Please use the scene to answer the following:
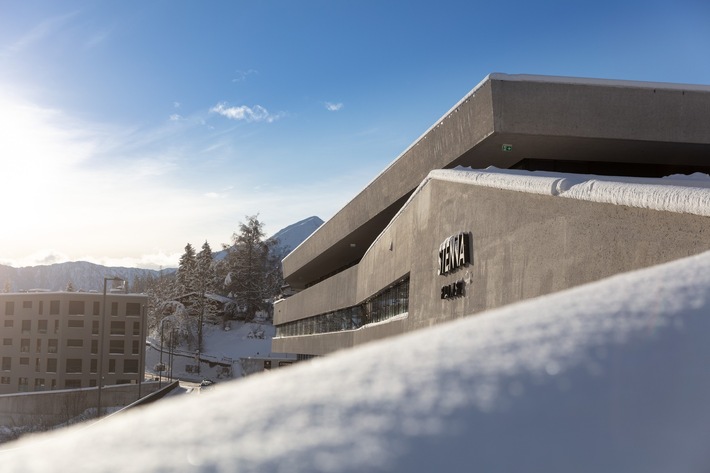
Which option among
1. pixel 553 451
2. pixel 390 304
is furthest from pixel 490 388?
pixel 390 304

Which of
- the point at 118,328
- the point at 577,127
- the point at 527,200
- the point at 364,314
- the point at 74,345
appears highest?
the point at 577,127

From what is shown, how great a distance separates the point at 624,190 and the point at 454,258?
294 inches

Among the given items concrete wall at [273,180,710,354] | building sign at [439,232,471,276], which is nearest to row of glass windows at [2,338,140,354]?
concrete wall at [273,180,710,354]

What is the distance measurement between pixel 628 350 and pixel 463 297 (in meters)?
12.2

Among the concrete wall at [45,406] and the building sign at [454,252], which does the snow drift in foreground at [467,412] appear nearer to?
the building sign at [454,252]

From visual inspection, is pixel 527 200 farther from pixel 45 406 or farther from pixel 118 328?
pixel 118 328

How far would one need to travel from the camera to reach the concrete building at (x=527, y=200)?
7902 mm

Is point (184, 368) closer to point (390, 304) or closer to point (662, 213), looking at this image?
point (390, 304)

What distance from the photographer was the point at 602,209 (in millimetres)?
8250

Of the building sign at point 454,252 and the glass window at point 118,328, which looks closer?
the building sign at point 454,252

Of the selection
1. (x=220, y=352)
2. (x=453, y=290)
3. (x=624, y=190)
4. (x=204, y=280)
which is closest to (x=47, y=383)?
(x=220, y=352)

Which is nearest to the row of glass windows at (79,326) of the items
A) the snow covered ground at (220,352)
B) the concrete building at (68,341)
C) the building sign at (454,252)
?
the concrete building at (68,341)

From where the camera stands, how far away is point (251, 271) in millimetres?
121062

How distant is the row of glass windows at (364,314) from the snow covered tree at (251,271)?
7116cm
